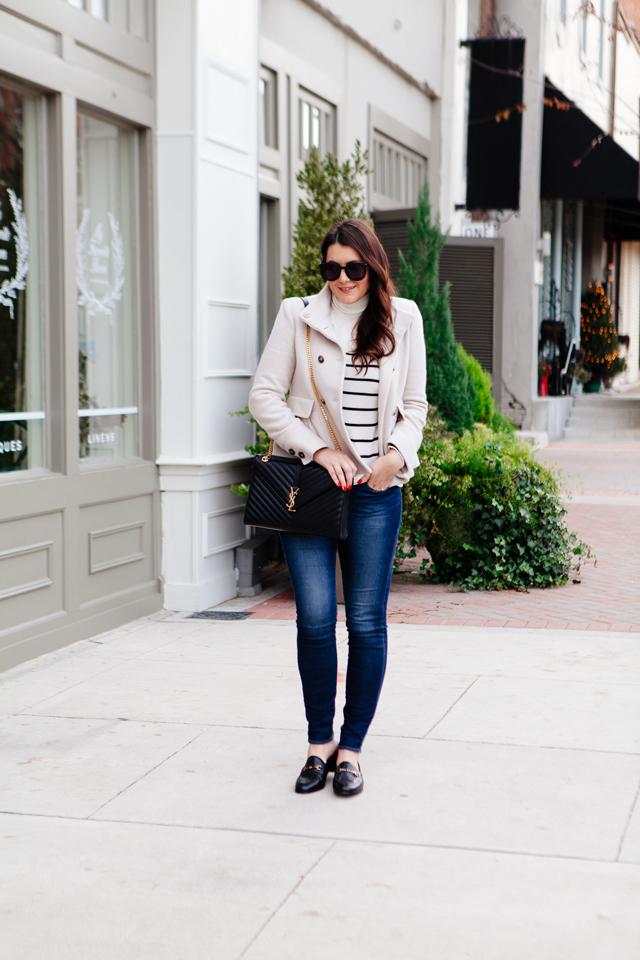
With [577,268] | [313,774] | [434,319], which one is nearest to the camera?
[313,774]

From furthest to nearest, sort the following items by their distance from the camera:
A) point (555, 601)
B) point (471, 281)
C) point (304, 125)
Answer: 1. point (471, 281)
2. point (304, 125)
3. point (555, 601)

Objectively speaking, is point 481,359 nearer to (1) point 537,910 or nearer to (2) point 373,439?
(2) point 373,439

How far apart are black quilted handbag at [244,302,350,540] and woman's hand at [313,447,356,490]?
0.02 m

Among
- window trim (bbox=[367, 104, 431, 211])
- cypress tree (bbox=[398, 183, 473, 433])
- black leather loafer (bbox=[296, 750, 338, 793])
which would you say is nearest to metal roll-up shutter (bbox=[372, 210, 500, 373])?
window trim (bbox=[367, 104, 431, 211])

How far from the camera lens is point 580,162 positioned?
1644 centimetres

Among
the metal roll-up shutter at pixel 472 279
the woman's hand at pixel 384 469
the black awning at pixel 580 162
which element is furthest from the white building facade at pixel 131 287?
the black awning at pixel 580 162

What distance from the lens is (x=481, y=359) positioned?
13.6m

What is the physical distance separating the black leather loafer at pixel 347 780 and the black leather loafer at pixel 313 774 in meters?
0.05

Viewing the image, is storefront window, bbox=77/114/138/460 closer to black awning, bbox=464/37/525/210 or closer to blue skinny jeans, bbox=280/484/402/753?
blue skinny jeans, bbox=280/484/402/753

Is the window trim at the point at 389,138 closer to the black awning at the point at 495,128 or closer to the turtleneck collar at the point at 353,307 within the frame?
Result: the black awning at the point at 495,128

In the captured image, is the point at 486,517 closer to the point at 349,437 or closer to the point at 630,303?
the point at 349,437

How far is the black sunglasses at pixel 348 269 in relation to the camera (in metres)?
3.58

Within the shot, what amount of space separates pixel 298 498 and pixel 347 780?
0.96 metres

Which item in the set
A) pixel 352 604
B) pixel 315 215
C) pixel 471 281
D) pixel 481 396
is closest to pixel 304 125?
pixel 315 215
